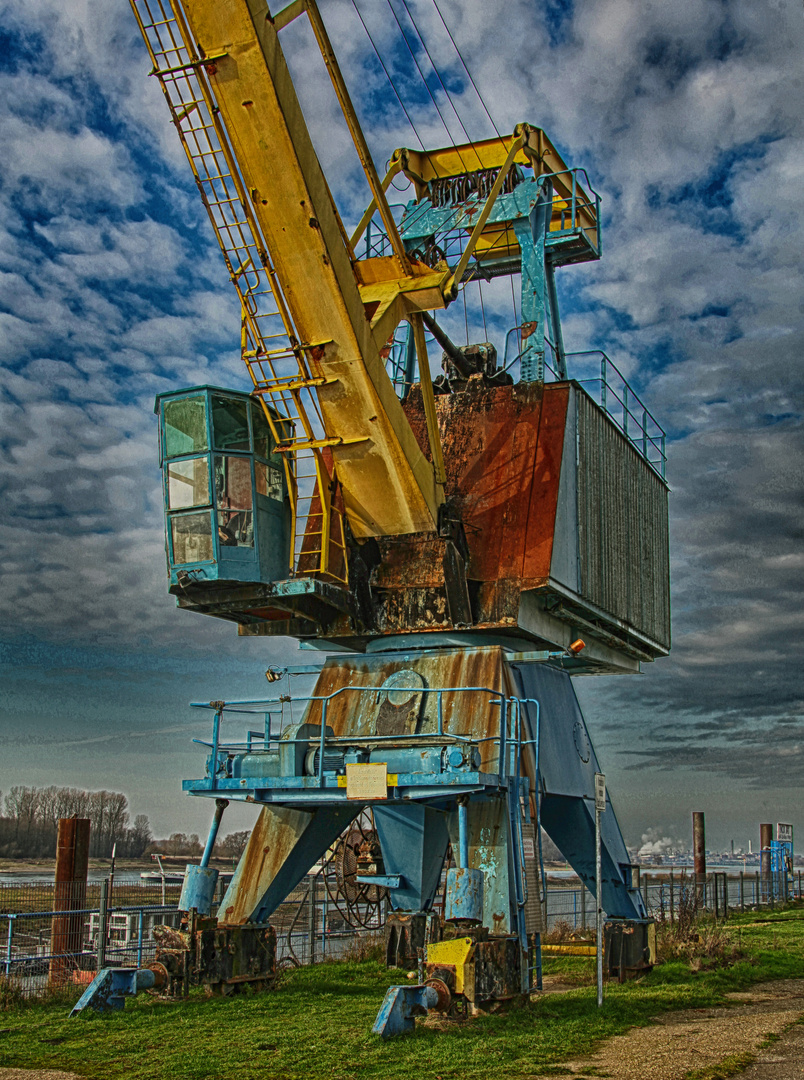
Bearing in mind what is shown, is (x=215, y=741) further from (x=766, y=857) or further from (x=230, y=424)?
(x=766, y=857)

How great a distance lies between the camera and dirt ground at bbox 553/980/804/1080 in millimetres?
8797

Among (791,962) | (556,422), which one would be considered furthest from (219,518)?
(791,962)

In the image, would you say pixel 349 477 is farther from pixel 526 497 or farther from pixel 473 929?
pixel 473 929

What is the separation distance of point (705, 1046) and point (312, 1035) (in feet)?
11.9

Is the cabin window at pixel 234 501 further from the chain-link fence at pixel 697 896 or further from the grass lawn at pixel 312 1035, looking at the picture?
the chain-link fence at pixel 697 896

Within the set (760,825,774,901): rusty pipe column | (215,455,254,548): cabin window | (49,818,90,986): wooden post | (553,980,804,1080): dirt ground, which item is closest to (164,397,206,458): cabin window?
(215,455,254,548): cabin window

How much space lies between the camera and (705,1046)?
9.96 m

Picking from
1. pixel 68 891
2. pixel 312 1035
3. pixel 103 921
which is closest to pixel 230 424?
pixel 103 921

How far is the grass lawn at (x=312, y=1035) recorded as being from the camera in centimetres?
881

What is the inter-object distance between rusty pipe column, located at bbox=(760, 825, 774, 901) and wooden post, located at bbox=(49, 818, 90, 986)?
86.9 ft

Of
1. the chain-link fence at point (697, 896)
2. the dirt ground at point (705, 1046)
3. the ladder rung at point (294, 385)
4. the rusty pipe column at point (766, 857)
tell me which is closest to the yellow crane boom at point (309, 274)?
the ladder rung at point (294, 385)

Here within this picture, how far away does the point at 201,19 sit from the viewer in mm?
11258

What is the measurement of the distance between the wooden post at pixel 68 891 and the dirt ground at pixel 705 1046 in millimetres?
7789

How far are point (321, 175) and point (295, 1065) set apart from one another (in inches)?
359
